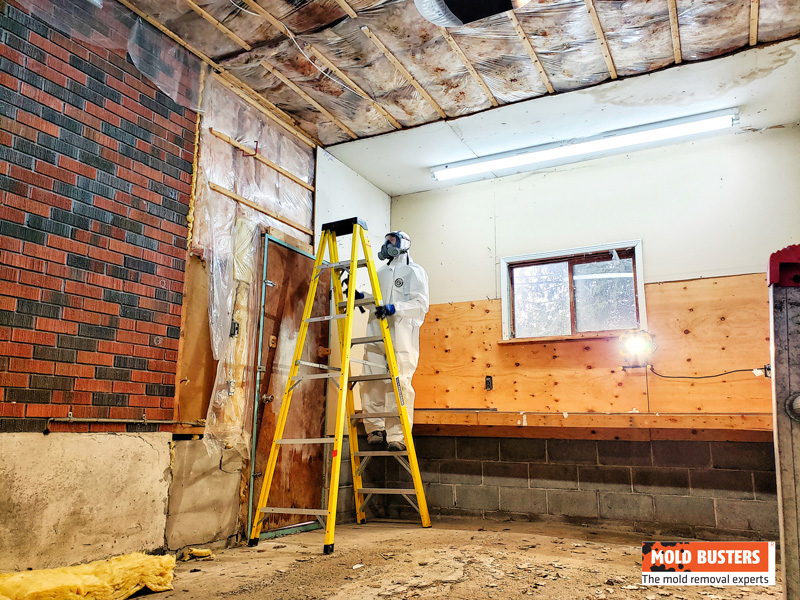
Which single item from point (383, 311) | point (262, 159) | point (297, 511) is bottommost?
point (297, 511)

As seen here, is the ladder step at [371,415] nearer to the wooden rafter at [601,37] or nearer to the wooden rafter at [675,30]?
the wooden rafter at [601,37]

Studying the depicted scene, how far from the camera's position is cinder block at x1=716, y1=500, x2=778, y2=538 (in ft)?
12.7

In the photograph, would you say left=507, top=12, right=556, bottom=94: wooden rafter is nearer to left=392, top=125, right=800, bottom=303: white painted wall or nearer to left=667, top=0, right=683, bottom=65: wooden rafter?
left=667, top=0, right=683, bottom=65: wooden rafter

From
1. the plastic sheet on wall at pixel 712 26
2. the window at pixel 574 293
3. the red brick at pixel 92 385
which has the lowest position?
the red brick at pixel 92 385

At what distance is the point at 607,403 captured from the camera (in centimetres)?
457

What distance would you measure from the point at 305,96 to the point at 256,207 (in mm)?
882

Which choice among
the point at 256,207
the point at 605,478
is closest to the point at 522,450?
the point at 605,478

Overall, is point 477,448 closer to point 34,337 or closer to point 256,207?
point 256,207

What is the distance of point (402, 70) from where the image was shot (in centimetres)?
388

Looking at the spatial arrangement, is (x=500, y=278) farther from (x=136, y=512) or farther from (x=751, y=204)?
(x=136, y=512)

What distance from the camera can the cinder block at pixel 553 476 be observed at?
446 cm

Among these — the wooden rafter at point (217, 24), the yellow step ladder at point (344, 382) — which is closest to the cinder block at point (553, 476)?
the yellow step ladder at point (344, 382)

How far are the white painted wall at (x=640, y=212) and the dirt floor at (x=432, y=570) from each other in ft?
7.42

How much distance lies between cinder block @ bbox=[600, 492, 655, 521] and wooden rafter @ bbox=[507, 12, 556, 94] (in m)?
2.97
